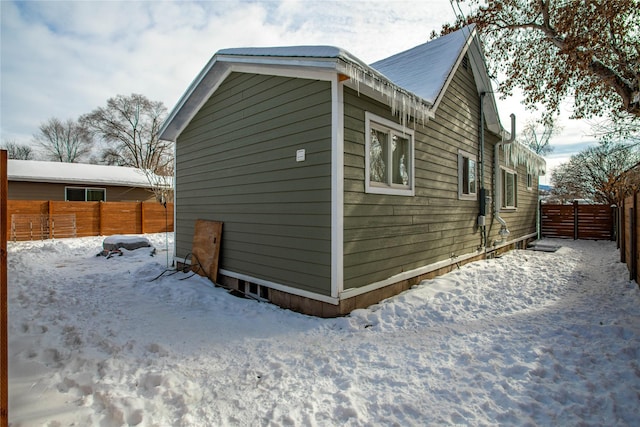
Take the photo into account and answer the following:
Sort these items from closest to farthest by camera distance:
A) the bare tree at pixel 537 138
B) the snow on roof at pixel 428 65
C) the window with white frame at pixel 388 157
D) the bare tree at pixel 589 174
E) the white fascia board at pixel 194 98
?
the window with white frame at pixel 388 157
the white fascia board at pixel 194 98
the snow on roof at pixel 428 65
the bare tree at pixel 589 174
the bare tree at pixel 537 138

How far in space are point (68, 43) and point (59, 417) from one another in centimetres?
757

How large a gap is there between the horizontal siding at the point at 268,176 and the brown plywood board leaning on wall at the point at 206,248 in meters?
0.14

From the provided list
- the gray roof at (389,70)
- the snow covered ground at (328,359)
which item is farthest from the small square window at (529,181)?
the snow covered ground at (328,359)

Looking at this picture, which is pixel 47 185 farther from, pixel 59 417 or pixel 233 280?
pixel 59 417

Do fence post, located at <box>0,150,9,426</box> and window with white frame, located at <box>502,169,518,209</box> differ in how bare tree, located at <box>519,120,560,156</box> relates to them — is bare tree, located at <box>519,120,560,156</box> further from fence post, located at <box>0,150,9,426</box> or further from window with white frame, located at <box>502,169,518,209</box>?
fence post, located at <box>0,150,9,426</box>

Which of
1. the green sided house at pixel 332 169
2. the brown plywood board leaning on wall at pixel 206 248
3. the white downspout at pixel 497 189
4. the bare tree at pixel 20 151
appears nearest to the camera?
the green sided house at pixel 332 169

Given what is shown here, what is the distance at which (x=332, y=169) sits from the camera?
13.2ft

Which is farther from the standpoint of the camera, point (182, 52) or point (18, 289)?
point (182, 52)

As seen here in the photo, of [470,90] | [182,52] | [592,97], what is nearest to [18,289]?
[182,52]

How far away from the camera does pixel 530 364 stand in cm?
287

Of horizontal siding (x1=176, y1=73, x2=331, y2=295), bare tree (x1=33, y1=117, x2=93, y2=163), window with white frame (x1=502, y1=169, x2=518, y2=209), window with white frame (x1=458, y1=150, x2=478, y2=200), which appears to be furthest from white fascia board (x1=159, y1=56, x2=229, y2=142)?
bare tree (x1=33, y1=117, x2=93, y2=163)

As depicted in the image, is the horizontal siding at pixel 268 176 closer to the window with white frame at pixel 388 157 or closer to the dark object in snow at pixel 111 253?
the window with white frame at pixel 388 157

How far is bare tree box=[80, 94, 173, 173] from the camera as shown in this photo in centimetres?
2822

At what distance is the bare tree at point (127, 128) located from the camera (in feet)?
92.6
